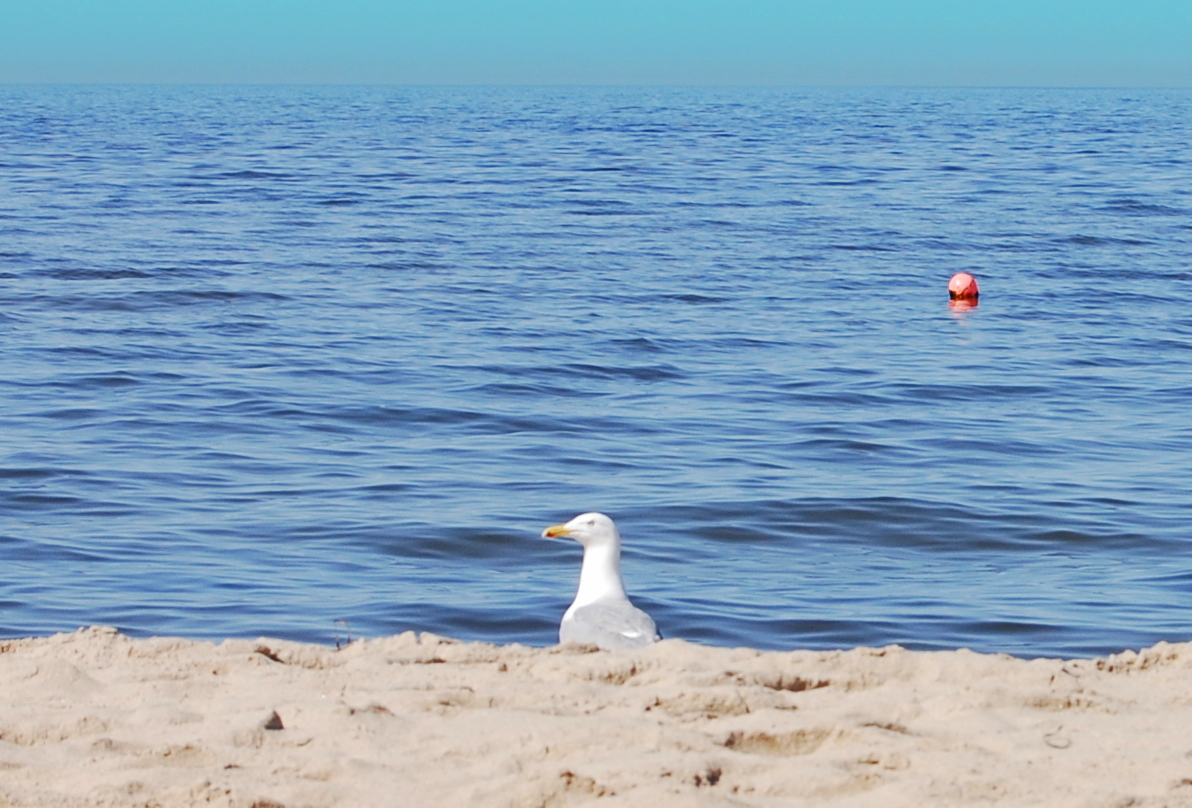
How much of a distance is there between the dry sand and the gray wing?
0.49 meters

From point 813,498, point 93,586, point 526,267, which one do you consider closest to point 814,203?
point 526,267

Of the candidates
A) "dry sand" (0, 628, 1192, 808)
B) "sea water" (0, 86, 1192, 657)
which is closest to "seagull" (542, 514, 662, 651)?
"dry sand" (0, 628, 1192, 808)

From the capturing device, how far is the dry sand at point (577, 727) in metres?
4.31

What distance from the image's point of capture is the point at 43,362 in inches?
581

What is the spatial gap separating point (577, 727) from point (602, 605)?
7.00 ft

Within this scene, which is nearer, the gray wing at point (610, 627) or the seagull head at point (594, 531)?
the gray wing at point (610, 627)

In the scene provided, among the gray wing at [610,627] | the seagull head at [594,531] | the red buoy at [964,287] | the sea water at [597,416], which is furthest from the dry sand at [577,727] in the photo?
the red buoy at [964,287]

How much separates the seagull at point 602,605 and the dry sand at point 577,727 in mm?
545

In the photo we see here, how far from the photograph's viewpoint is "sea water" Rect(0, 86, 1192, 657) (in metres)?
8.57

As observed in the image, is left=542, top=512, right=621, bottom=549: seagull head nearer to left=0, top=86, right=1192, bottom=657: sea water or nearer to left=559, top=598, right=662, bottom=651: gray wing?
left=559, top=598, right=662, bottom=651: gray wing

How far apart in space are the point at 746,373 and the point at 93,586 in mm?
7531

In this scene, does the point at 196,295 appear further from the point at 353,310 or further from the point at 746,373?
the point at 746,373

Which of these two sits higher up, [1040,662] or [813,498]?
[1040,662]

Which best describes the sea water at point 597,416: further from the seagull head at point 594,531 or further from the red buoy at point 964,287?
the seagull head at point 594,531
